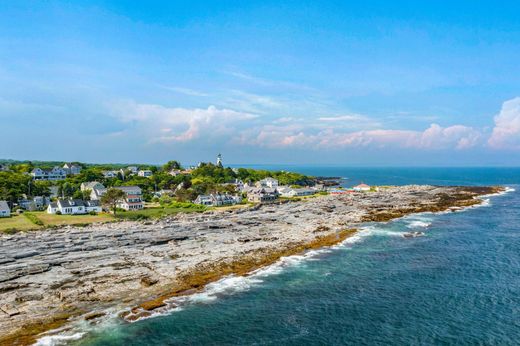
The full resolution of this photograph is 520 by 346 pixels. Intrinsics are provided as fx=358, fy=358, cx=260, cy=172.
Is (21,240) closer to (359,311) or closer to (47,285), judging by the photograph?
(47,285)

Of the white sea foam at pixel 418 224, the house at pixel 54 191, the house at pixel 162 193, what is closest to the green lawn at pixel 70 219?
the house at pixel 54 191

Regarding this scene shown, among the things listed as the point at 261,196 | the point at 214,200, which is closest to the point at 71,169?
the point at 214,200

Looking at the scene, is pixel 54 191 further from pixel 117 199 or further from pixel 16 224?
pixel 16 224

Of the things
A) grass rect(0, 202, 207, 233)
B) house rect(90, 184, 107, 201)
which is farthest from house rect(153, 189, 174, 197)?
grass rect(0, 202, 207, 233)

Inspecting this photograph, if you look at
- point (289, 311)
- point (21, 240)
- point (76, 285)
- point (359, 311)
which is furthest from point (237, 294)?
point (21, 240)

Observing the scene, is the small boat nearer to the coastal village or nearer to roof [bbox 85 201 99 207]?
the coastal village

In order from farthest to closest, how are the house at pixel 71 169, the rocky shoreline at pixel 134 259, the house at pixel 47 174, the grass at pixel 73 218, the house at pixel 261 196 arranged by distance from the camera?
the house at pixel 71 169, the house at pixel 47 174, the house at pixel 261 196, the grass at pixel 73 218, the rocky shoreline at pixel 134 259

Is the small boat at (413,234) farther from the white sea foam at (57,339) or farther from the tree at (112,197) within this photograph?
the tree at (112,197)
